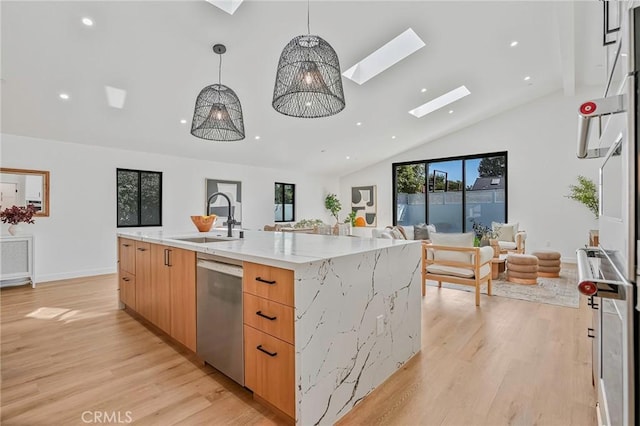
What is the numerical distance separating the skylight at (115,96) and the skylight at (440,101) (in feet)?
16.7

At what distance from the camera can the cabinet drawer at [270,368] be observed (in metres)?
1.53

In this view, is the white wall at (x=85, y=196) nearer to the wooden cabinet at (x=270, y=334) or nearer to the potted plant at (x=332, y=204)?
the potted plant at (x=332, y=204)

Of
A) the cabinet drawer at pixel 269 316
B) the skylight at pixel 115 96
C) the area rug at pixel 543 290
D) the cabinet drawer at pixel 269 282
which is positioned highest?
the skylight at pixel 115 96

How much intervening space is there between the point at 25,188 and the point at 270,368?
18.2 ft

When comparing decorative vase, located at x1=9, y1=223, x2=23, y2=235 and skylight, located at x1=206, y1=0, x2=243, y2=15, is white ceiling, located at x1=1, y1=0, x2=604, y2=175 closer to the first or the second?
skylight, located at x1=206, y1=0, x2=243, y2=15

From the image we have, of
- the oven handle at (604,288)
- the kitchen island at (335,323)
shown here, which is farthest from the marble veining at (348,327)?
the oven handle at (604,288)

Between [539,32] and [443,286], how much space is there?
3.85m

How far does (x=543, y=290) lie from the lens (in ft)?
14.0

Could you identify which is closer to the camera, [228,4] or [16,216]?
[228,4]

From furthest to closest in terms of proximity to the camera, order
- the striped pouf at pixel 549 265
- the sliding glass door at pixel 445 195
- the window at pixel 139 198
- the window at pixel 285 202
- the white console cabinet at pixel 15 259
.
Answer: the window at pixel 285 202, the sliding glass door at pixel 445 195, the window at pixel 139 198, the striped pouf at pixel 549 265, the white console cabinet at pixel 15 259

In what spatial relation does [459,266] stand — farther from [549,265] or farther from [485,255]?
[549,265]

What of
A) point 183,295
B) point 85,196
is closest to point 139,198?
point 85,196

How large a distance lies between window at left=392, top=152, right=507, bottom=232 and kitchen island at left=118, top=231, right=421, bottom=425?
6.62 metres

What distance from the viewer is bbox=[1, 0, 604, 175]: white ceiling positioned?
3.08m
